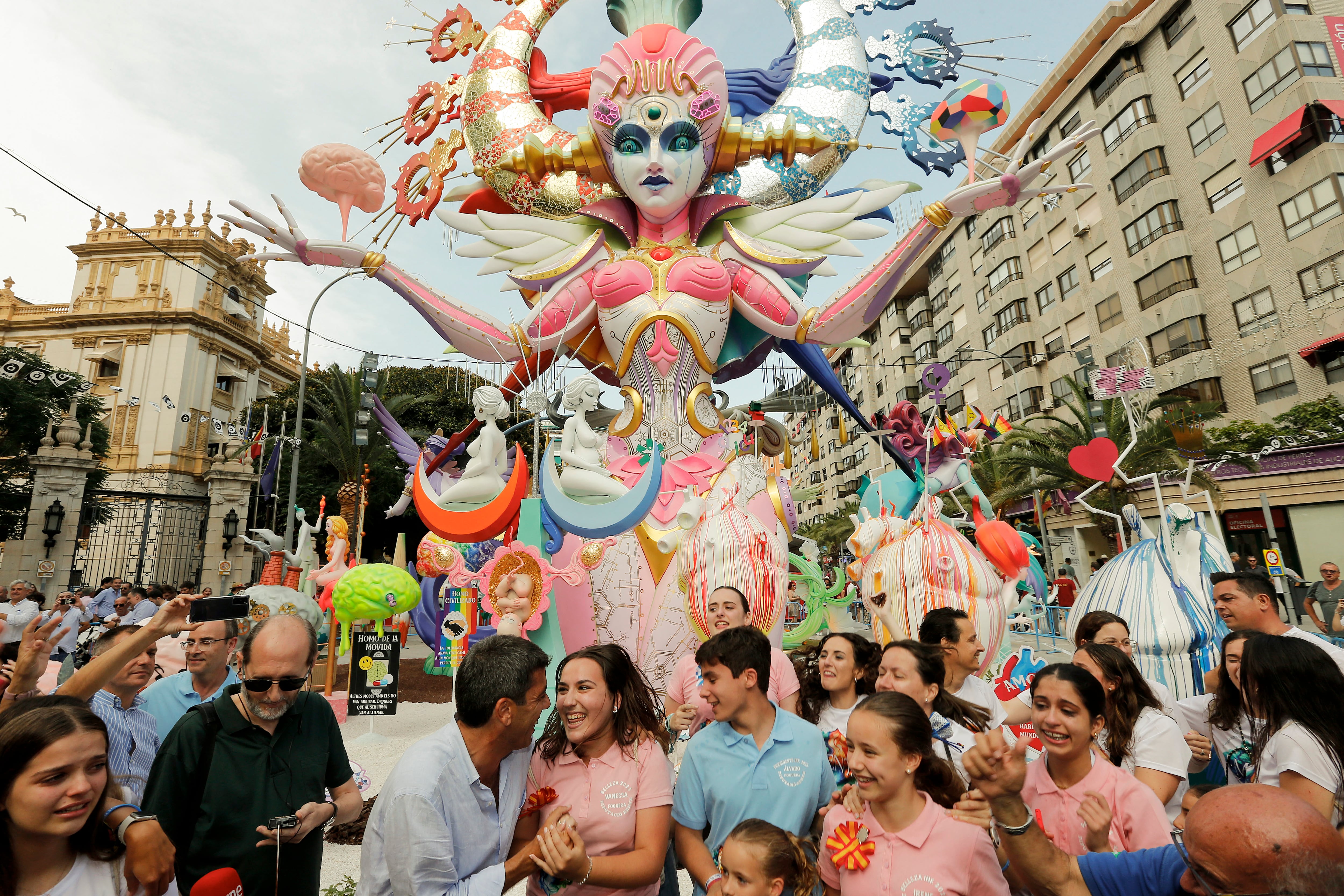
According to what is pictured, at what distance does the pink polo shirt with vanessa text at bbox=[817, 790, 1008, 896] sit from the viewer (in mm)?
1897

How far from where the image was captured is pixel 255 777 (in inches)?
87.7

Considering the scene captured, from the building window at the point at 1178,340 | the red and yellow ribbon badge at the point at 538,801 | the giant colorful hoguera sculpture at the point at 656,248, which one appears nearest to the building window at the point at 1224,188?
the building window at the point at 1178,340

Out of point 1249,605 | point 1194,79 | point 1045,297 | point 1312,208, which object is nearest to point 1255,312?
point 1312,208

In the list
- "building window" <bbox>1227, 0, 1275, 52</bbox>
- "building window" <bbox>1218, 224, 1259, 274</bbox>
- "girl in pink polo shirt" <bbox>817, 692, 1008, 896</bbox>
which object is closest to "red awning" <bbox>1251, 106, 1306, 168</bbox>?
"building window" <bbox>1218, 224, 1259, 274</bbox>

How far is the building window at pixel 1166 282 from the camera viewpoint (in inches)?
894

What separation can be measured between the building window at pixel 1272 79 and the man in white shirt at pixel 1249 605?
2257 cm

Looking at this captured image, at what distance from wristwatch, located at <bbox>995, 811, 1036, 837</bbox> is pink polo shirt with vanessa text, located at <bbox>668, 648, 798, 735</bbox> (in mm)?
1532

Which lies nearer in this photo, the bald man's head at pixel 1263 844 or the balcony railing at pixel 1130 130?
the bald man's head at pixel 1263 844

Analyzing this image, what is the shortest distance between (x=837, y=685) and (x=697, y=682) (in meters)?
0.72

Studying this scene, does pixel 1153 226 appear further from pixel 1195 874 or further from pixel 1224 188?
pixel 1195 874

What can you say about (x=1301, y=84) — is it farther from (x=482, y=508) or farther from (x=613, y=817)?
(x=613, y=817)

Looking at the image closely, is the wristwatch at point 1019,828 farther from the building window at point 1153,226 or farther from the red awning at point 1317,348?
the building window at point 1153,226

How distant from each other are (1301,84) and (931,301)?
69.8ft

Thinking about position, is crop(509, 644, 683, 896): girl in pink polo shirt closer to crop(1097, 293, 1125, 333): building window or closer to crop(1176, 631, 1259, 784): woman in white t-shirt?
crop(1176, 631, 1259, 784): woman in white t-shirt
